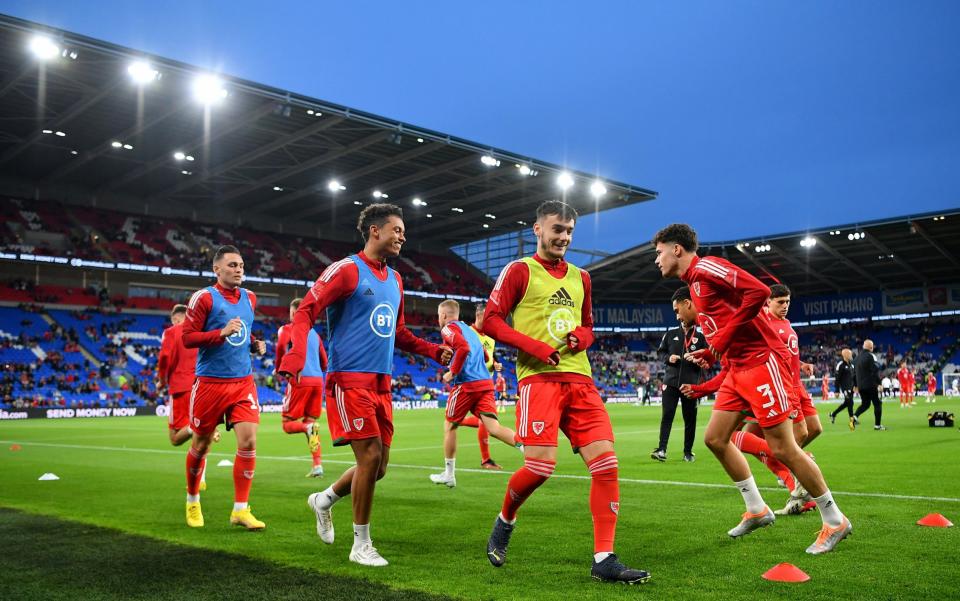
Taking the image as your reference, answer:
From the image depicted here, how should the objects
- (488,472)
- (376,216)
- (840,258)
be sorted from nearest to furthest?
(376,216) < (488,472) < (840,258)

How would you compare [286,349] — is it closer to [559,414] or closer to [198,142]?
[559,414]

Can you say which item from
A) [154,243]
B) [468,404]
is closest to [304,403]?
[468,404]

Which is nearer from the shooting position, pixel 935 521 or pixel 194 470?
pixel 935 521

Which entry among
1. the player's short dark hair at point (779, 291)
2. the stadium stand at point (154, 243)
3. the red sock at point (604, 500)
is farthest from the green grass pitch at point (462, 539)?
the stadium stand at point (154, 243)

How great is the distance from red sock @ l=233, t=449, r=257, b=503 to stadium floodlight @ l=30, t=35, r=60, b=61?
26607 mm

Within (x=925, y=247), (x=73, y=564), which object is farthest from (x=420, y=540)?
(x=925, y=247)

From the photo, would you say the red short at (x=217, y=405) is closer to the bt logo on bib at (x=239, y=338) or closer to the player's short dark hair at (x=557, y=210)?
the bt logo on bib at (x=239, y=338)

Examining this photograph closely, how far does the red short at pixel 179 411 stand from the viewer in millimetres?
10273

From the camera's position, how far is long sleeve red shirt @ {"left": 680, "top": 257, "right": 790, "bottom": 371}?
19.2 feet

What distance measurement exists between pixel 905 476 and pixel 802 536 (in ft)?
16.0

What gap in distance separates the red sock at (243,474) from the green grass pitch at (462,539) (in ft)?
1.09

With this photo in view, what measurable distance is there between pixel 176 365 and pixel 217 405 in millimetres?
3474

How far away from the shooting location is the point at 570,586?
4.83 m

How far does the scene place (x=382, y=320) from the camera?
5.93 m
